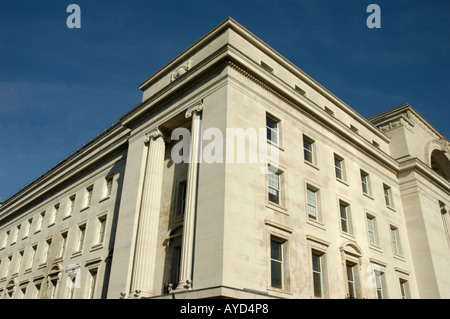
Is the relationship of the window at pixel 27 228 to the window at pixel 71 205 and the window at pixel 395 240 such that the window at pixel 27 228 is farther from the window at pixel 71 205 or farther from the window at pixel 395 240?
the window at pixel 395 240

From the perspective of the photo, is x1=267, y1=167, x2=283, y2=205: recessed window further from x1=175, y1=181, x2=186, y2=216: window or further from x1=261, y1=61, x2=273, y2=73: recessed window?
x1=261, y1=61, x2=273, y2=73: recessed window

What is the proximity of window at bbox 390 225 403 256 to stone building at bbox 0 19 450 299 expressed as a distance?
107mm

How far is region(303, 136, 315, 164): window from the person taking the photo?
27375 mm

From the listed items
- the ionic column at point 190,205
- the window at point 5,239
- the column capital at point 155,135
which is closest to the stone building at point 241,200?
the ionic column at point 190,205

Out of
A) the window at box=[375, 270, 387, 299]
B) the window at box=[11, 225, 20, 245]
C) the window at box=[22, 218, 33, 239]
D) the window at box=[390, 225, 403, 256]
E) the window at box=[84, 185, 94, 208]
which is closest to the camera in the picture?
the window at box=[375, 270, 387, 299]

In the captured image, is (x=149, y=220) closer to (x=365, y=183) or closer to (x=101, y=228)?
(x=101, y=228)

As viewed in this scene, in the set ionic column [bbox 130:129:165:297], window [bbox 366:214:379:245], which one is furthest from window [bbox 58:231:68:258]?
window [bbox 366:214:379:245]

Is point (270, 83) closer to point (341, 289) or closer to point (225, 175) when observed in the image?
point (225, 175)

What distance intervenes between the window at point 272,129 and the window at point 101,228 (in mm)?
14773

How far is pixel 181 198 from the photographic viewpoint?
25.1 meters

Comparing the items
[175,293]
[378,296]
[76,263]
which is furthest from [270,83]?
[76,263]

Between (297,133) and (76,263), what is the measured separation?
19.0m

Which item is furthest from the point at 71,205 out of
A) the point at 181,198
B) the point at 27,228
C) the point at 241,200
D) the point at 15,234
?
the point at 241,200

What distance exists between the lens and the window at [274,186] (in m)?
23.0
